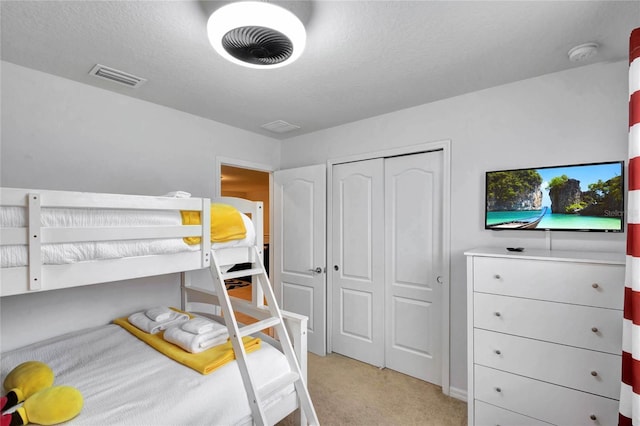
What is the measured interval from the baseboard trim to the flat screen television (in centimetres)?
132

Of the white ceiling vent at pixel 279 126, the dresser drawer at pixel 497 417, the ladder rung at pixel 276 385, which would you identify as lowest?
the dresser drawer at pixel 497 417

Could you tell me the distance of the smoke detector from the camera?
1.72 meters

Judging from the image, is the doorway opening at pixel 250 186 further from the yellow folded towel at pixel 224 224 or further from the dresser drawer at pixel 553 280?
the dresser drawer at pixel 553 280

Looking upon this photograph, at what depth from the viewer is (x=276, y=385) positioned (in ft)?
5.68

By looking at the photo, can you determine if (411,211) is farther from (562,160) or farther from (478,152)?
(562,160)

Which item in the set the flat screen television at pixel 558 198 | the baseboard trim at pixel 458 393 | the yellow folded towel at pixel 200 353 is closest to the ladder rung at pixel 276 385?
the yellow folded towel at pixel 200 353

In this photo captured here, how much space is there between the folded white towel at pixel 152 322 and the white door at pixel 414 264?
70.9 inches

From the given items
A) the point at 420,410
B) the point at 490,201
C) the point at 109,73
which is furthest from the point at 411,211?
the point at 109,73

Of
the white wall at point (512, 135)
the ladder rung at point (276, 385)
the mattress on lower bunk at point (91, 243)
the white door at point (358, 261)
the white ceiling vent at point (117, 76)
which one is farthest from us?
the white door at point (358, 261)

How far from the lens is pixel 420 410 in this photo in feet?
7.51

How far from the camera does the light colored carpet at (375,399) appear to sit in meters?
2.19

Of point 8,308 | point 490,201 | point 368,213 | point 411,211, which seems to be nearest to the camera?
point 8,308

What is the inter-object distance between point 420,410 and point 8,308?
114 inches

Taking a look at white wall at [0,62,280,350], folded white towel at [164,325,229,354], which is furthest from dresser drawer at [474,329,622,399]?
white wall at [0,62,280,350]
